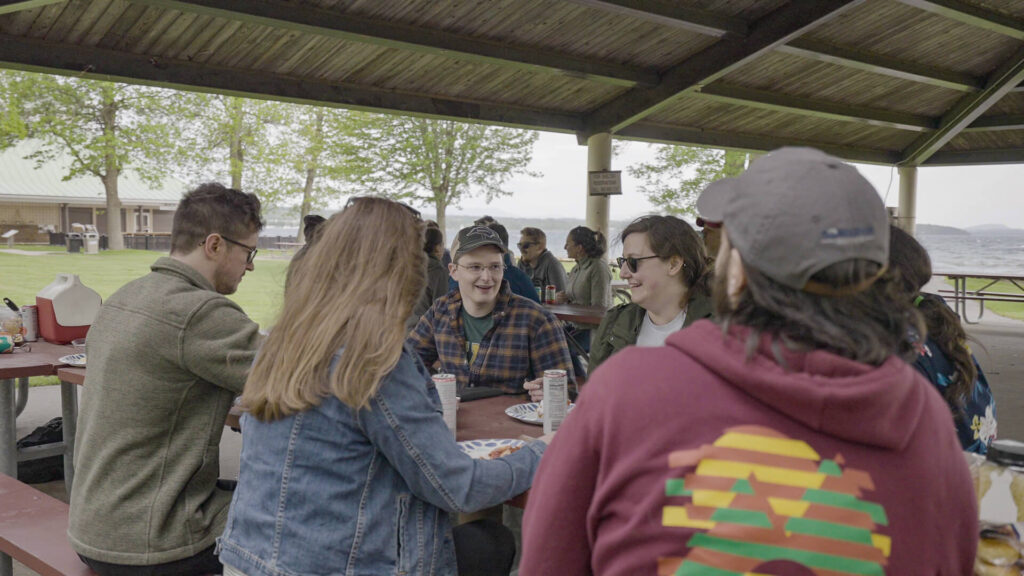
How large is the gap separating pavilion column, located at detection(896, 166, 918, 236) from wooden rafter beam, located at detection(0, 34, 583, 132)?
678 centimetres

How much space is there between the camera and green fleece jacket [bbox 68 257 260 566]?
202 centimetres

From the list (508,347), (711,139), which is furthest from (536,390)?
(711,139)

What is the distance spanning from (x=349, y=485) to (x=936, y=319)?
174cm

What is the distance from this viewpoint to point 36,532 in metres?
2.49

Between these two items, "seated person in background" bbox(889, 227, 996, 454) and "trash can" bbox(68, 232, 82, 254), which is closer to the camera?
"seated person in background" bbox(889, 227, 996, 454)

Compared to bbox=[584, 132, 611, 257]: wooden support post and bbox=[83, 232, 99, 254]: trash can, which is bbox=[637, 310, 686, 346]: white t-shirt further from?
bbox=[83, 232, 99, 254]: trash can

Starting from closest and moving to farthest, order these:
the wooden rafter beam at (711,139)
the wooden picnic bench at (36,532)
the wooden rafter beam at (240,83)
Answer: the wooden picnic bench at (36,532)
the wooden rafter beam at (240,83)
the wooden rafter beam at (711,139)

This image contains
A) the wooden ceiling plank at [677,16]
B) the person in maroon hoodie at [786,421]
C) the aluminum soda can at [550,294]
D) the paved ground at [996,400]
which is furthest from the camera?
the aluminum soda can at [550,294]

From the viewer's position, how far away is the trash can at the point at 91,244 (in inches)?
716

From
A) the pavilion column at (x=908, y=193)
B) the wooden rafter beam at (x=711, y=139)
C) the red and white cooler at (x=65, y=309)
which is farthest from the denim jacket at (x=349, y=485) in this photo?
the pavilion column at (x=908, y=193)

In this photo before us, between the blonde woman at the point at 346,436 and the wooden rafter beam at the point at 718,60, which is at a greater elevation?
the wooden rafter beam at the point at 718,60

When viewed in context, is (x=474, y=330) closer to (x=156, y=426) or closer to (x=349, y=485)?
(x=156, y=426)

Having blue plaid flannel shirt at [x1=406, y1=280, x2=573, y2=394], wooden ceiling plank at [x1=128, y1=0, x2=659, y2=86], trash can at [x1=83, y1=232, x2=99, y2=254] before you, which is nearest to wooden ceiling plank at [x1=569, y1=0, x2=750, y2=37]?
wooden ceiling plank at [x1=128, y1=0, x2=659, y2=86]

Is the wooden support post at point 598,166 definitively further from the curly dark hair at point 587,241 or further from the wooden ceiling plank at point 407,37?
the curly dark hair at point 587,241
